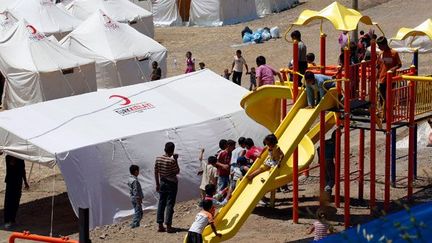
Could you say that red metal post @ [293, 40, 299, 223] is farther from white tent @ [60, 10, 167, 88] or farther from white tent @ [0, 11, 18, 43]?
white tent @ [0, 11, 18, 43]

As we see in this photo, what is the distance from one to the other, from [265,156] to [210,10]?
25.9 meters

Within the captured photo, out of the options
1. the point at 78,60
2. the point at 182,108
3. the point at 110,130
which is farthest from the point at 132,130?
the point at 78,60

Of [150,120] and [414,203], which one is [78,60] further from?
[414,203]

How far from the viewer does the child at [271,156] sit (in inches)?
547

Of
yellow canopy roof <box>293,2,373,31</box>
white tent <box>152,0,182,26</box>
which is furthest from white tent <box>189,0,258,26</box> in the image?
yellow canopy roof <box>293,2,373,31</box>

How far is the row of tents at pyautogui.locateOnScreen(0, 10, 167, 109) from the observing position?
25.8 metres

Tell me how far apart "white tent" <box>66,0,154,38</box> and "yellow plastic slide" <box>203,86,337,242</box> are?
19749mm

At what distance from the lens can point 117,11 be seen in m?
35.4

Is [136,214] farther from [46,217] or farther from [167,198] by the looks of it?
[46,217]

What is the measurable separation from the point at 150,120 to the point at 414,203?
4.84m

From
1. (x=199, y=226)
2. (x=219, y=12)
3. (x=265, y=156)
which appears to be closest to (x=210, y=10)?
(x=219, y=12)

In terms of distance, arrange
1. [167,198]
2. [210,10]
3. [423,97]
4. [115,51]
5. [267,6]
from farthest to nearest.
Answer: [267,6] → [210,10] → [115,51] → [423,97] → [167,198]

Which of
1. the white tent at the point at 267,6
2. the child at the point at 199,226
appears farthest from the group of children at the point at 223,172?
the white tent at the point at 267,6

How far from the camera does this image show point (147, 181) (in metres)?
16.8
